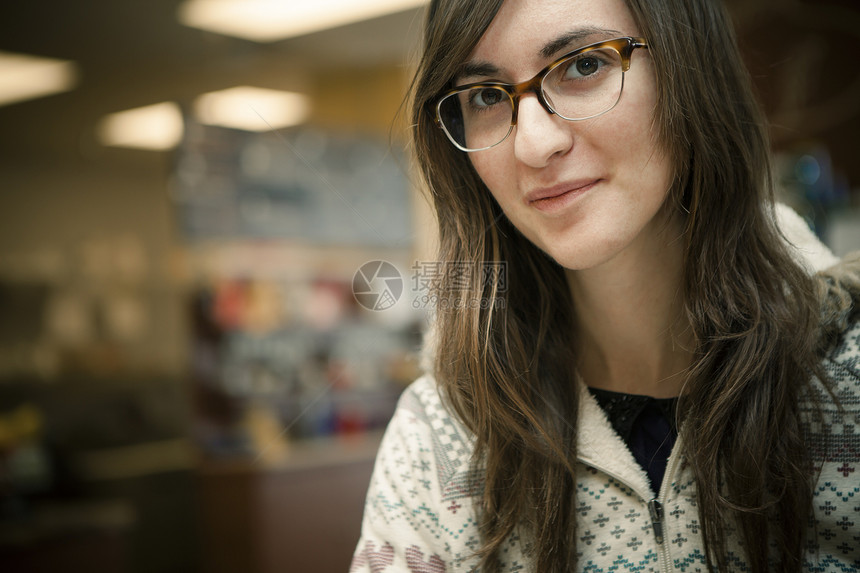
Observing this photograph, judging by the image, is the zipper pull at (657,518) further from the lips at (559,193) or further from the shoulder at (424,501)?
the lips at (559,193)

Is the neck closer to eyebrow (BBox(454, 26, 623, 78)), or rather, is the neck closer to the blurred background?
eyebrow (BBox(454, 26, 623, 78))

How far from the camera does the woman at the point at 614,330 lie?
0.78m

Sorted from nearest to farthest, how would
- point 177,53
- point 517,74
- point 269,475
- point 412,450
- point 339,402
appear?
point 517,74 → point 412,450 → point 269,475 → point 339,402 → point 177,53

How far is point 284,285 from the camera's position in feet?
10.4

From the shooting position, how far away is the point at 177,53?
3527 millimetres

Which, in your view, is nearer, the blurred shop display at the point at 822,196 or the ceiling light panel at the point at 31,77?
the blurred shop display at the point at 822,196

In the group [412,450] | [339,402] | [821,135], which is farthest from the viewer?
[339,402]

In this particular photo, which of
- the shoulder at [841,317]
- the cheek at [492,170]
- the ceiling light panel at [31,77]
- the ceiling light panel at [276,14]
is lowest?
the shoulder at [841,317]

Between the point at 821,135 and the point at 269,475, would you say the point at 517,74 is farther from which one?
the point at 269,475

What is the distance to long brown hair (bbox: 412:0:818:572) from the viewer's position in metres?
0.79

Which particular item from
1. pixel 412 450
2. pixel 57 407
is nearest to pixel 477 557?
pixel 412 450

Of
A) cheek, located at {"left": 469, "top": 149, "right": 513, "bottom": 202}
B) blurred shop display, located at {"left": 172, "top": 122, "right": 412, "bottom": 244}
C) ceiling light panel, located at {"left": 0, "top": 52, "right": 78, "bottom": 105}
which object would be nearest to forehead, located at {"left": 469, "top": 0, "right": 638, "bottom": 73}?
cheek, located at {"left": 469, "top": 149, "right": 513, "bottom": 202}

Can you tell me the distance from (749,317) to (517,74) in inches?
15.0

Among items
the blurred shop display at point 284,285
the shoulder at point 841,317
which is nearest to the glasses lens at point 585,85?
the shoulder at point 841,317
